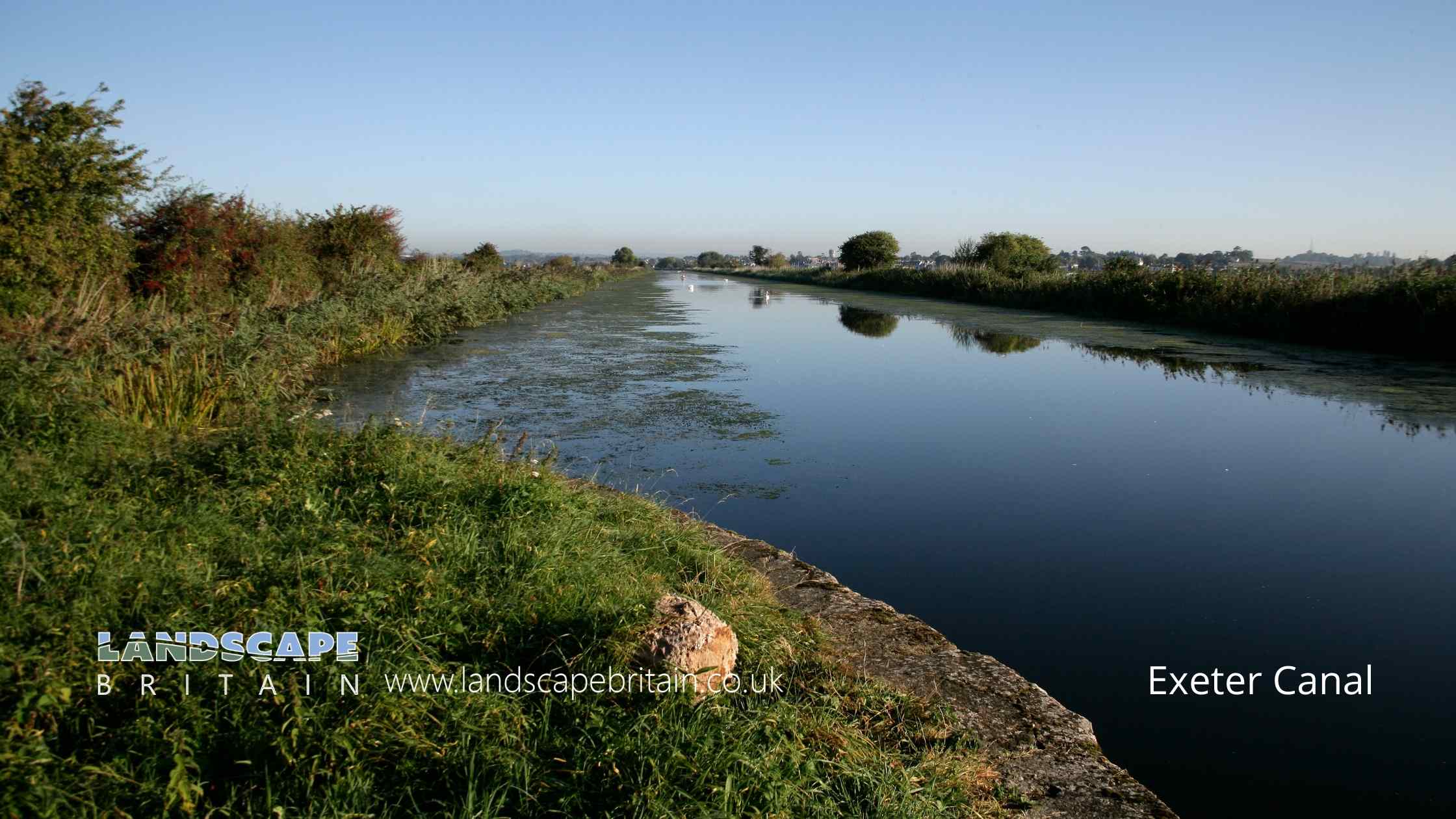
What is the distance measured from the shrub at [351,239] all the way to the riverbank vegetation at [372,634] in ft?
42.8

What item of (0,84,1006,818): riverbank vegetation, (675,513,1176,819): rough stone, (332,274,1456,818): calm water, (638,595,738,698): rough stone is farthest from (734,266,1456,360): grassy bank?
(638,595,738,698): rough stone

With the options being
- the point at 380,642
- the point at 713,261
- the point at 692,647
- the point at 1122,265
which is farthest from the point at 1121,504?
the point at 713,261

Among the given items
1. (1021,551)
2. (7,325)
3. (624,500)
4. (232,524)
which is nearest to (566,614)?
(232,524)

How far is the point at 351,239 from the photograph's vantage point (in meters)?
18.4

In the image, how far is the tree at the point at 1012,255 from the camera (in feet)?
118

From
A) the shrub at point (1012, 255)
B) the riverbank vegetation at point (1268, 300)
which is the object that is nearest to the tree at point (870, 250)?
the shrub at point (1012, 255)

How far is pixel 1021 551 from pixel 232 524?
13.3 feet

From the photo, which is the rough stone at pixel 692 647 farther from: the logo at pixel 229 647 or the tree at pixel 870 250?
the tree at pixel 870 250

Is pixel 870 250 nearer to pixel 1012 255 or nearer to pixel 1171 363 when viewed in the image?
Answer: pixel 1012 255

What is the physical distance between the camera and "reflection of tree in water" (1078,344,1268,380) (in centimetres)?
1259

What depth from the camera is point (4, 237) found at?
7.82 m

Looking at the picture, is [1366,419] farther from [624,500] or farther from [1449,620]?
[624,500]

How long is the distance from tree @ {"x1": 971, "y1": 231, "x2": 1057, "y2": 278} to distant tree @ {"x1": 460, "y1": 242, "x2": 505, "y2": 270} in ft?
65.1

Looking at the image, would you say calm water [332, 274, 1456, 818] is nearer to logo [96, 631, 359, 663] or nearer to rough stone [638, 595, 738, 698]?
rough stone [638, 595, 738, 698]
